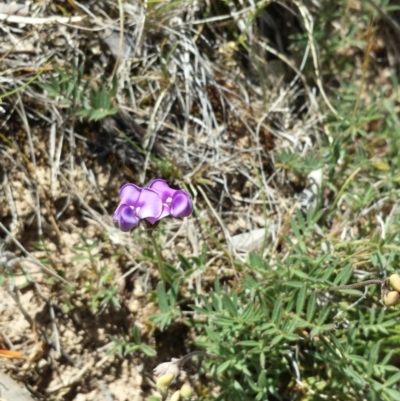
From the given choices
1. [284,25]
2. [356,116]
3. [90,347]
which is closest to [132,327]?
[90,347]

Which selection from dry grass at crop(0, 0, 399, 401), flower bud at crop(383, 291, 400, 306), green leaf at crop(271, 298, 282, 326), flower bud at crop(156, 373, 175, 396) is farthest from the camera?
dry grass at crop(0, 0, 399, 401)

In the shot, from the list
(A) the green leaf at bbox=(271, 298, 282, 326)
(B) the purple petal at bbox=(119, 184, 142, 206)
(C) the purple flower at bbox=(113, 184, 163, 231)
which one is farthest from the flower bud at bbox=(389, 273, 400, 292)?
(B) the purple petal at bbox=(119, 184, 142, 206)

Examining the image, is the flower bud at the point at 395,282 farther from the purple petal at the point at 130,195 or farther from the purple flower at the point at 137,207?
Result: the purple petal at the point at 130,195

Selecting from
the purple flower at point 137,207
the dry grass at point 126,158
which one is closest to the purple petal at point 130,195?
the purple flower at point 137,207

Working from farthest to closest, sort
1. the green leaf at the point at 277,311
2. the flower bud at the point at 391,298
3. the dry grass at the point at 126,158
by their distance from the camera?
the dry grass at the point at 126,158 → the green leaf at the point at 277,311 → the flower bud at the point at 391,298

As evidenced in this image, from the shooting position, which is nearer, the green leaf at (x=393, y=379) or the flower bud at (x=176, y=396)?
the flower bud at (x=176, y=396)

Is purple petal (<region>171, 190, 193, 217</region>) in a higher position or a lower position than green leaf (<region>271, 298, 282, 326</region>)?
higher

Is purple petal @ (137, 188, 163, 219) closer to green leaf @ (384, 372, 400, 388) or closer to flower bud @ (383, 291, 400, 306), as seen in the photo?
flower bud @ (383, 291, 400, 306)
